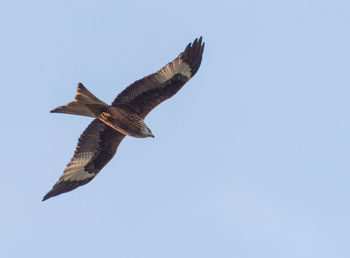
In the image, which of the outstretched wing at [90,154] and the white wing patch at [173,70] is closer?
the white wing patch at [173,70]

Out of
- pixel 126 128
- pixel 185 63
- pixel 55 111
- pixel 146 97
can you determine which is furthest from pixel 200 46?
pixel 55 111

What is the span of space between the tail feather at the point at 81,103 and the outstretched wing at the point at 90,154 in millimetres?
1109

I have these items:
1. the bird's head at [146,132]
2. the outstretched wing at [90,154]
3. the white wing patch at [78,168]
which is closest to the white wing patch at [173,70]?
the bird's head at [146,132]

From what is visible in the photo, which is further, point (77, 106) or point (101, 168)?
point (101, 168)

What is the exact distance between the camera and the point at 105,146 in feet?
46.2

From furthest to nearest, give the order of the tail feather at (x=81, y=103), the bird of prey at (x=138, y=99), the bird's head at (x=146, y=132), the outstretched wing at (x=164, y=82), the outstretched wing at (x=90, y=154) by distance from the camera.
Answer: the outstretched wing at (x=90, y=154) → the bird's head at (x=146, y=132) → the outstretched wing at (x=164, y=82) → the bird of prey at (x=138, y=99) → the tail feather at (x=81, y=103)

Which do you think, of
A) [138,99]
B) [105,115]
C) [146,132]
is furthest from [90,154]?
[138,99]

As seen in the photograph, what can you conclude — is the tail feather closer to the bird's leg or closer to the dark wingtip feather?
the bird's leg

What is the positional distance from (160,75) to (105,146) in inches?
91.5

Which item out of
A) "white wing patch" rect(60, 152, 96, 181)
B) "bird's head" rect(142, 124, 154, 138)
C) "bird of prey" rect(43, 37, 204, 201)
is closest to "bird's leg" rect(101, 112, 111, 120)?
"bird of prey" rect(43, 37, 204, 201)

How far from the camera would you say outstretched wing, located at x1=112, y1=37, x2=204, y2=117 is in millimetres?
13016

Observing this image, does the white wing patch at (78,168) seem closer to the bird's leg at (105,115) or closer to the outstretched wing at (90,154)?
the outstretched wing at (90,154)

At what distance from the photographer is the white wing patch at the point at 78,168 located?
13969 millimetres

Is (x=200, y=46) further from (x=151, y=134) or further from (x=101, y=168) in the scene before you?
(x=101, y=168)
